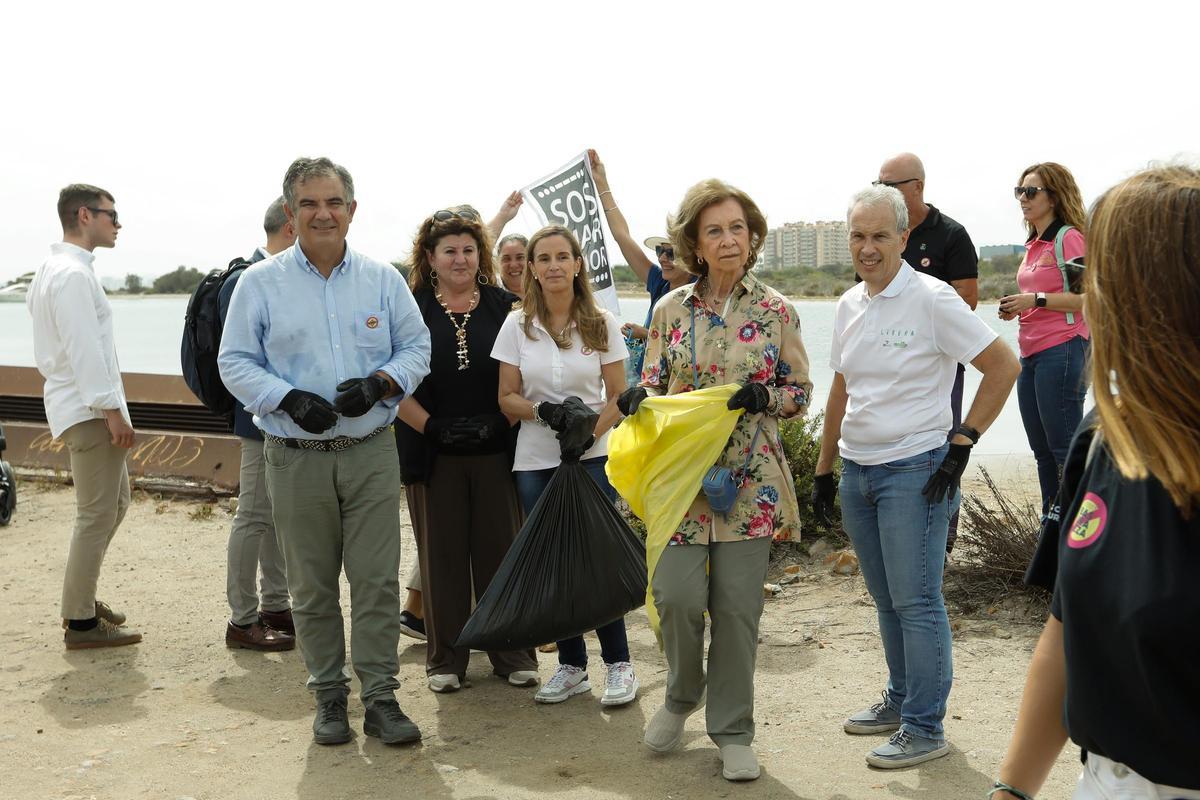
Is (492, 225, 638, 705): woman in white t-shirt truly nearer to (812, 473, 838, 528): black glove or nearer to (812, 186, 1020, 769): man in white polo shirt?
(812, 473, 838, 528): black glove

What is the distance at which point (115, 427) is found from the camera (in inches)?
222

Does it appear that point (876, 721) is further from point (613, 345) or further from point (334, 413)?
point (334, 413)

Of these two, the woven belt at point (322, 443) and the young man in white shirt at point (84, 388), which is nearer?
the woven belt at point (322, 443)

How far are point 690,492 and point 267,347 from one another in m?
1.69

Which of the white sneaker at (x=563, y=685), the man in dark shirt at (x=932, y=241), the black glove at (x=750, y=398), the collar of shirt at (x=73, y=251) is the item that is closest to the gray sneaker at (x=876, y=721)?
the white sneaker at (x=563, y=685)

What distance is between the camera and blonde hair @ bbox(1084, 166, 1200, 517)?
1456 mm

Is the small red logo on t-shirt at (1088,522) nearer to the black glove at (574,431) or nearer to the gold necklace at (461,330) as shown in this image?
the black glove at (574,431)

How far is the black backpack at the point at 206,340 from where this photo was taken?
5.44 m

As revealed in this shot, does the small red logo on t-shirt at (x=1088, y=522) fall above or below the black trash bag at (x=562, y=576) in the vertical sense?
above

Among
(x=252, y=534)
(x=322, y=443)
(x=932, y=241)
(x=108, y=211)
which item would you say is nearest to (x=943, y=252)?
(x=932, y=241)

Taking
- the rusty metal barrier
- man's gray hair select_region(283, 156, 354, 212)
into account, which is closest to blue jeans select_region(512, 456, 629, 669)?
man's gray hair select_region(283, 156, 354, 212)

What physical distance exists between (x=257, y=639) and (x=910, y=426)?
3.46 metres

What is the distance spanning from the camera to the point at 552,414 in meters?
4.67

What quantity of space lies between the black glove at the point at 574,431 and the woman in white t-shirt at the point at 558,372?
0.65 ft
